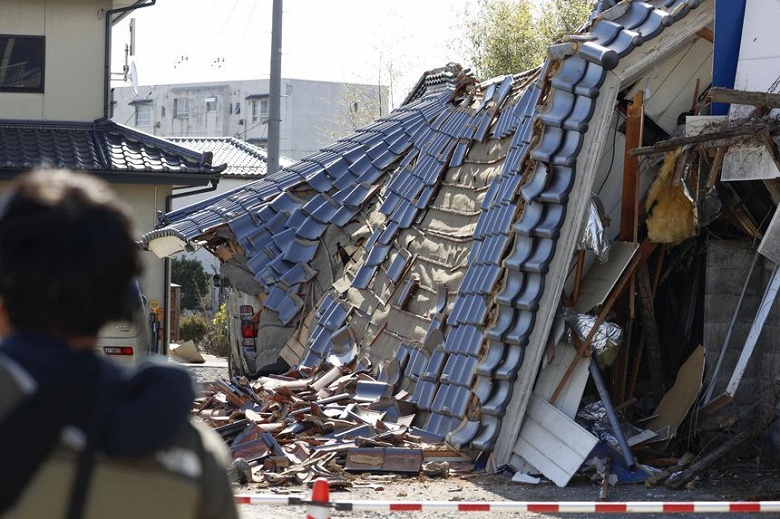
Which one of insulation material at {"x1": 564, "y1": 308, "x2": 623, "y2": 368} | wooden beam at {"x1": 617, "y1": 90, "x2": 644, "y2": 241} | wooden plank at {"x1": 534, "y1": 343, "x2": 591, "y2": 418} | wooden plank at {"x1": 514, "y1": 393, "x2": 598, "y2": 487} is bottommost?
wooden plank at {"x1": 514, "y1": 393, "x2": 598, "y2": 487}

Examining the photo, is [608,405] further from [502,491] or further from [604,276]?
[502,491]

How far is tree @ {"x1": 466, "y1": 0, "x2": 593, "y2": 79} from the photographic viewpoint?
34.5 meters

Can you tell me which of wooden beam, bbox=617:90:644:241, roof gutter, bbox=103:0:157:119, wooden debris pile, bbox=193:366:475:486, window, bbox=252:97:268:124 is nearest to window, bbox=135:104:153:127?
window, bbox=252:97:268:124

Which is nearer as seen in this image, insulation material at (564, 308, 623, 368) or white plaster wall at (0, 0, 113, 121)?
insulation material at (564, 308, 623, 368)

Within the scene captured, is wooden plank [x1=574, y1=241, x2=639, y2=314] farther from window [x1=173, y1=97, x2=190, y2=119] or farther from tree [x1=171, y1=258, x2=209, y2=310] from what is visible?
window [x1=173, y1=97, x2=190, y2=119]

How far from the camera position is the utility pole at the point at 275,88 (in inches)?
858

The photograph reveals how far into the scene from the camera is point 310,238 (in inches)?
615

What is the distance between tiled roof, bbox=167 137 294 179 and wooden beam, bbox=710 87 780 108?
29.8 m

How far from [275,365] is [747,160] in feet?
24.5

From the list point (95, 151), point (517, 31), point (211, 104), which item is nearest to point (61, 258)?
point (95, 151)

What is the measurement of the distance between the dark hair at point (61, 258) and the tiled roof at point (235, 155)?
35.7 metres

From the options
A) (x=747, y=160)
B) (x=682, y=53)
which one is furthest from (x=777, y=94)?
(x=682, y=53)

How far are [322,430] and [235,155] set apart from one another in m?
31.5

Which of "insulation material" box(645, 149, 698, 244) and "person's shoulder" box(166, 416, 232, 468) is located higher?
"person's shoulder" box(166, 416, 232, 468)
